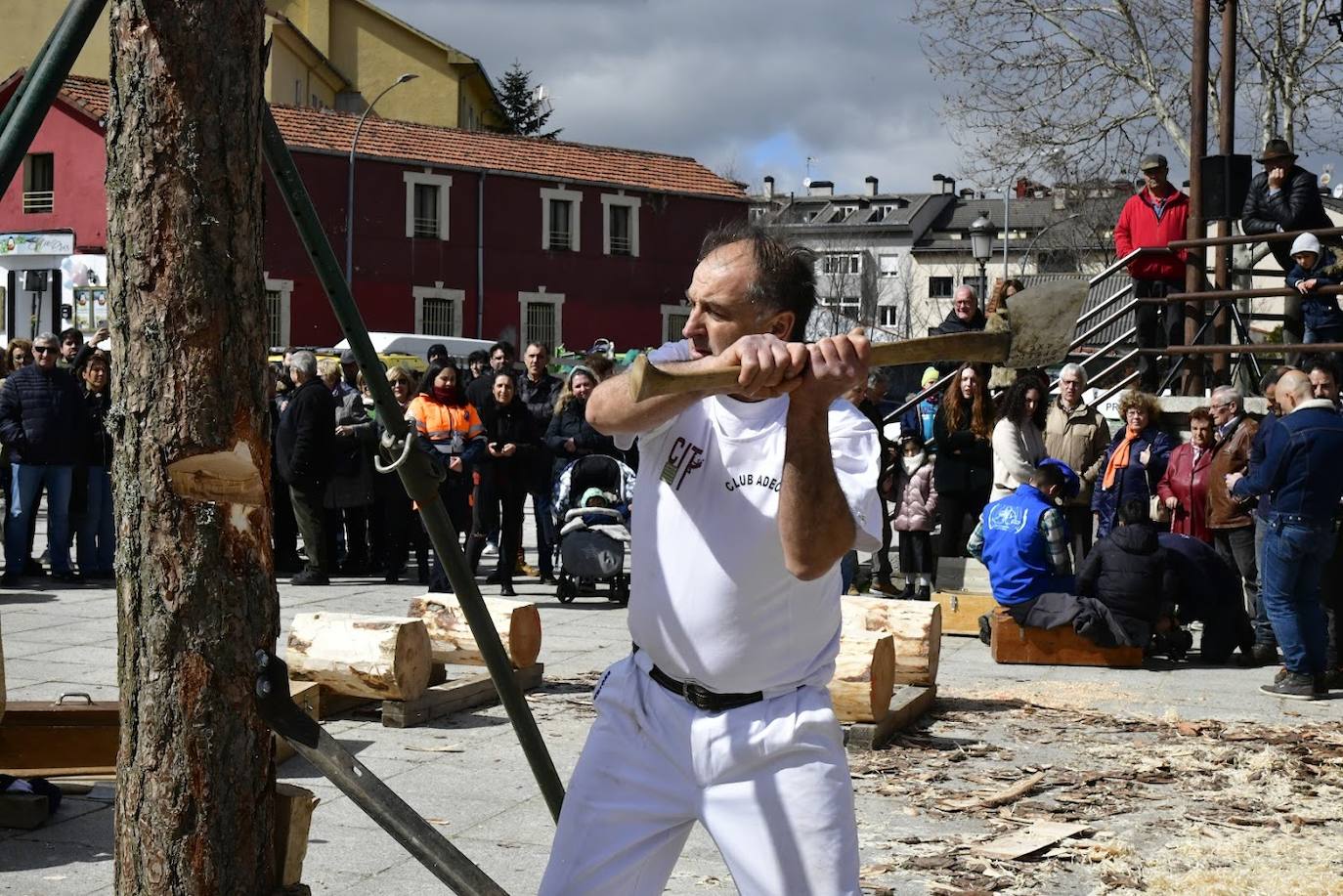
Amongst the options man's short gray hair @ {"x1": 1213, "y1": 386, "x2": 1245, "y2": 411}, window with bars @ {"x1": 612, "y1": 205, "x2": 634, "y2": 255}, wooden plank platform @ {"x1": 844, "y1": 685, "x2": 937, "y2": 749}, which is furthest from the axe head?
window with bars @ {"x1": 612, "y1": 205, "x2": 634, "y2": 255}

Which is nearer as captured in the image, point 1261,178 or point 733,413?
point 733,413

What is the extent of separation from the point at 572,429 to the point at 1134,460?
179 inches

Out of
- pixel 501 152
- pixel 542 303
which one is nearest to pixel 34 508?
pixel 542 303

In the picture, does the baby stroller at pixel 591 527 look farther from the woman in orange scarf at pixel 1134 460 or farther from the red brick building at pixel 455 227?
the red brick building at pixel 455 227

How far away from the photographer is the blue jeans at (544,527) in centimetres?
1332

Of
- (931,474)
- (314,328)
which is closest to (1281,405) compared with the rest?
(931,474)

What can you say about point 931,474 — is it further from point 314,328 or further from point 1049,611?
point 314,328

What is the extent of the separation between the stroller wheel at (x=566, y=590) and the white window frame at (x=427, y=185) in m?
34.1

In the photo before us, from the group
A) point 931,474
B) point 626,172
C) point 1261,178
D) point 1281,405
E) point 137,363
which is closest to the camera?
point 137,363

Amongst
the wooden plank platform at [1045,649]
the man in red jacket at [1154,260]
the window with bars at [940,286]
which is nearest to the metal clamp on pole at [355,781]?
the wooden plank platform at [1045,649]

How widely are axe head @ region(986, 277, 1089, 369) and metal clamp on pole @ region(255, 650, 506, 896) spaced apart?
5.01 feet

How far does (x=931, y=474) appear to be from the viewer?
12.7 meters

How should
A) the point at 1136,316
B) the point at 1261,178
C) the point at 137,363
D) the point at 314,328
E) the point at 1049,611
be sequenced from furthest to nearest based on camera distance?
1. the point at 314,328
2. the point at 1136,316
3. the point at 1261,178
4. the point at 1049,611
5. the point at 137,363

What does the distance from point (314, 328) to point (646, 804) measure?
40.2 m
